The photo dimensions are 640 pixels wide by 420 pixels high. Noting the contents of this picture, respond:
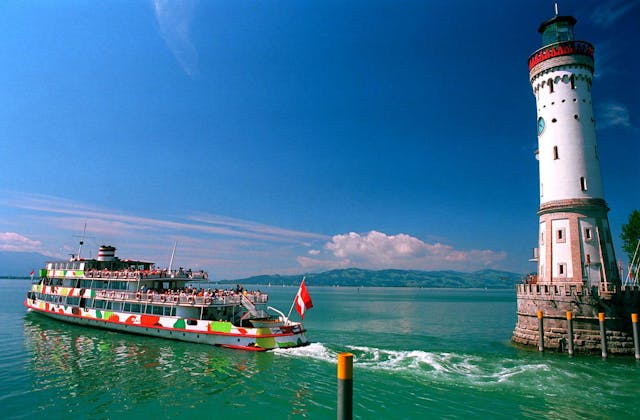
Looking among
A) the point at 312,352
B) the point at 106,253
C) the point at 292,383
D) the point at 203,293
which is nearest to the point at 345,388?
the point at 292,383

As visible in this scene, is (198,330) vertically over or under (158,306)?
under

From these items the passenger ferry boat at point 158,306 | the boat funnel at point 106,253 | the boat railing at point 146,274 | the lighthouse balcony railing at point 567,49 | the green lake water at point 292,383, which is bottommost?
the green lake water at point 292,383

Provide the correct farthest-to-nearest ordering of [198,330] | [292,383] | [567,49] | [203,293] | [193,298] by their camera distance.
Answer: [203,293] < [193,298] < [567,49] < [198,330] < [292,383]

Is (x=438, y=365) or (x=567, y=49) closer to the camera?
(x=438, y=365)

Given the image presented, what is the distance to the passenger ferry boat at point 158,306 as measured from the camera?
32031mm

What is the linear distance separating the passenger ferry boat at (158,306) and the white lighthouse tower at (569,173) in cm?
2397

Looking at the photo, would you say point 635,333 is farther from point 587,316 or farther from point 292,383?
point 292,383

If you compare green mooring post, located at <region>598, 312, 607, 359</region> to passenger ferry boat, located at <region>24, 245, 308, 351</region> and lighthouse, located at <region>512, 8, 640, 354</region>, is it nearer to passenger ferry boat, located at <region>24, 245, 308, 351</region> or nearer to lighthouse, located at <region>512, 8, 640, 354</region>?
lighthouse, located at <region>512, 8, 640, 354</region>

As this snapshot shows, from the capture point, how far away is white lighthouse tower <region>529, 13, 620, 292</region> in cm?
3198

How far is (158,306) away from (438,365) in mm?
26870

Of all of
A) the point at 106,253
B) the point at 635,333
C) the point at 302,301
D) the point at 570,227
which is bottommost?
the point at 635,333

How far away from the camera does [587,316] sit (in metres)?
29.7

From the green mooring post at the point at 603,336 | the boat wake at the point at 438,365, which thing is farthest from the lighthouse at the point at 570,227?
the boat wake at the point at 438,365

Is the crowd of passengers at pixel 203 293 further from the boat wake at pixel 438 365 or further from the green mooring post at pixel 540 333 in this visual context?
the green mooring post at pixel 540 333
